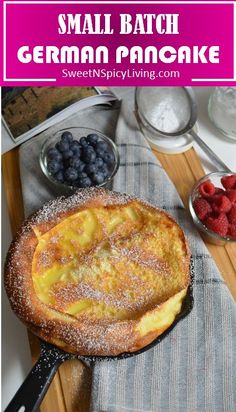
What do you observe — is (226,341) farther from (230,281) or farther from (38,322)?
(38,322)

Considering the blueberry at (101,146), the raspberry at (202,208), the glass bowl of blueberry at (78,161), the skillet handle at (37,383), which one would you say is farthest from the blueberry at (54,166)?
the skillet handle at (37,383)

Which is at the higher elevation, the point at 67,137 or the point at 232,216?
the point at 67,137

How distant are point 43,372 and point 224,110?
857 millimetres

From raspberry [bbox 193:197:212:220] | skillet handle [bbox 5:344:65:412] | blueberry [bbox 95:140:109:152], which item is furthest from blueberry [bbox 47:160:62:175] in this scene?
skillet handle [bbox 5:344:65:412]

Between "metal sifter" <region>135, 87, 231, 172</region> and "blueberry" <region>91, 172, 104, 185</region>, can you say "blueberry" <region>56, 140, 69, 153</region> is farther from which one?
"metal sifter" <region>135, 87, 231, 172</region>

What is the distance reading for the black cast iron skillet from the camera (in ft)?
3.82

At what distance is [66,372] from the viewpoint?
4.33 ft

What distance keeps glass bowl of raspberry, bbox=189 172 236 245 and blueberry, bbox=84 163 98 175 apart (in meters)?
0.25

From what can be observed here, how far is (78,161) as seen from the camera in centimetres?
147

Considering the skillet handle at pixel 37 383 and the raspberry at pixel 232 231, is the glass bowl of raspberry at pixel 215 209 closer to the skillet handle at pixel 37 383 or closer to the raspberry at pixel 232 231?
the raspberry at pixel 232 231

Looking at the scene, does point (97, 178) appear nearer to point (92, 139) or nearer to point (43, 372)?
point (92, 139)

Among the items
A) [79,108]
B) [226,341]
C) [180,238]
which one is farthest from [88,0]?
[226,341]

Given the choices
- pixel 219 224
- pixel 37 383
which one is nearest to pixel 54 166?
pixel 219 224

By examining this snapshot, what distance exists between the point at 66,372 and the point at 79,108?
2.37ft
